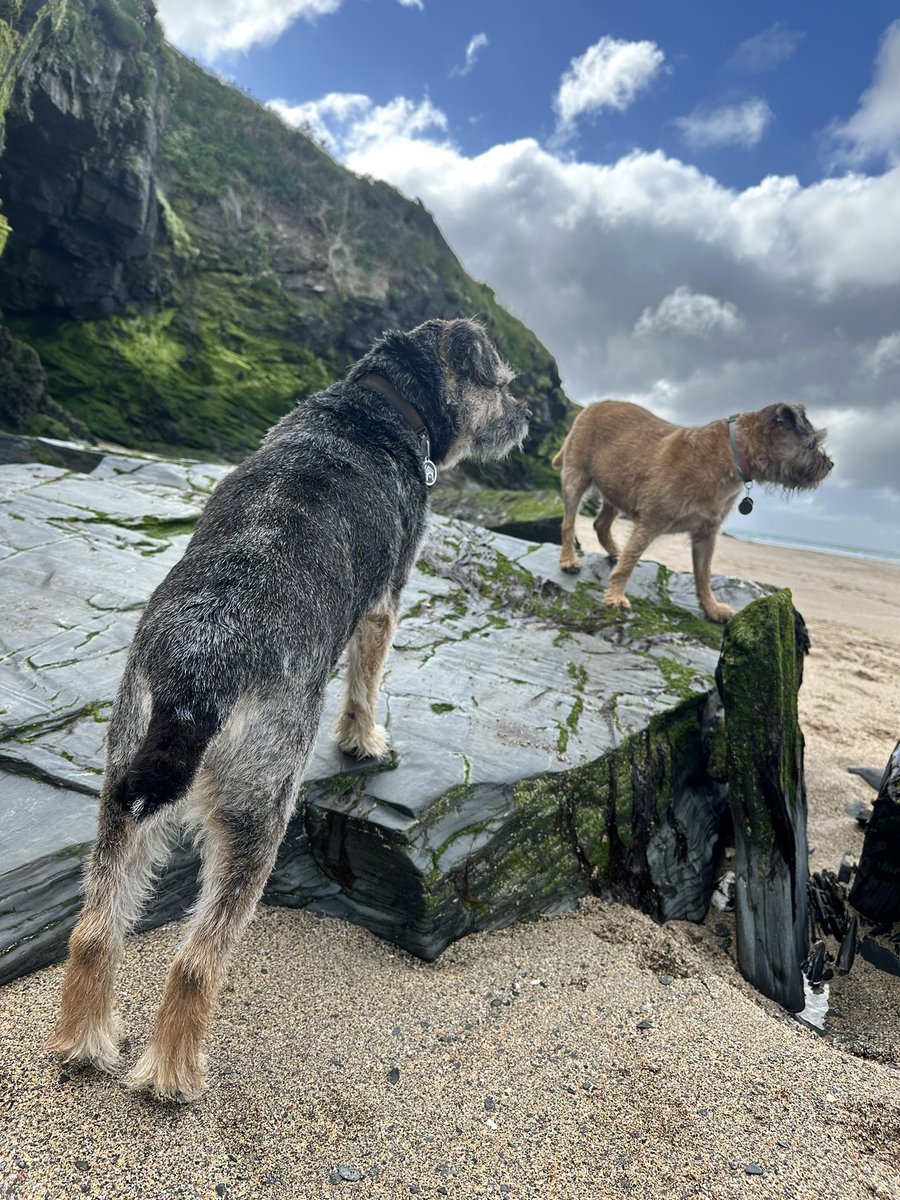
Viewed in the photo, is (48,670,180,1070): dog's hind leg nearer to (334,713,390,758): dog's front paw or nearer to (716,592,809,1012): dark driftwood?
(334,713,390,758): dog's front paw

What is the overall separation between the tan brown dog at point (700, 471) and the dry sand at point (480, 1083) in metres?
4.08

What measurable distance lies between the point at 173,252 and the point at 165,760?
20.7m

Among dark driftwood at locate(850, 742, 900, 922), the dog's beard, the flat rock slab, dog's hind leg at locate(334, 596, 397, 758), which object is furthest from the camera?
the dog's beard

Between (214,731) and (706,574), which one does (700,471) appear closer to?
(706,574)

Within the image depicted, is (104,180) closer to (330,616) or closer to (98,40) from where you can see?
(98,40)

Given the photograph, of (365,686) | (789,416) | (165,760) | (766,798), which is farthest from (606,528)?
(165,760)

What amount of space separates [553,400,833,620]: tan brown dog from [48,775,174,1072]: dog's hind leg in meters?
5.40

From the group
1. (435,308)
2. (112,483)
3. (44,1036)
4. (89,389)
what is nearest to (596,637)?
(44,1036)

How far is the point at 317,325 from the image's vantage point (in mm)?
22953

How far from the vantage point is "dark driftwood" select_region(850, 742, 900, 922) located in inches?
173

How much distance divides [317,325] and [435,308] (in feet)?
26.0

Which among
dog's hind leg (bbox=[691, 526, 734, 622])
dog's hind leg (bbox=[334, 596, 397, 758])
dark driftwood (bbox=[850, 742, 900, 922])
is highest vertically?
dog's hind leg (bbox=[691, 526, 734, 622])

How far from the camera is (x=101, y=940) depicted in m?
2.45

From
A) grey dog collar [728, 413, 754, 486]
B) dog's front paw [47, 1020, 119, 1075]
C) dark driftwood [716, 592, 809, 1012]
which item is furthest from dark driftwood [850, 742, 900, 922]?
dog's front paw [47, 1020, 119, 1075]
